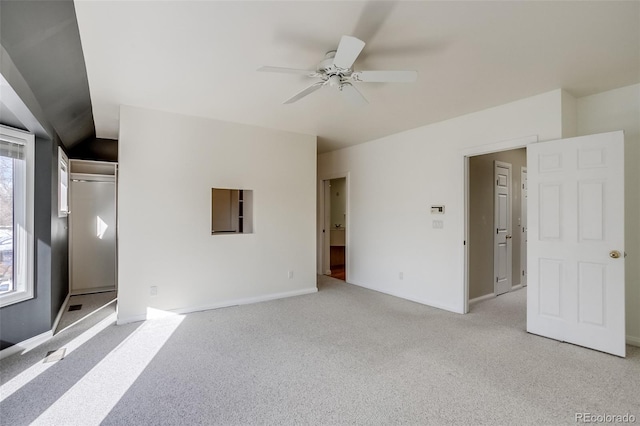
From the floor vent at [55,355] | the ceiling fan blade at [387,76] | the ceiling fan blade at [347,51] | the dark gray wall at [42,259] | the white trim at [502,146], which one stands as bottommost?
the floor vent at [55,355]

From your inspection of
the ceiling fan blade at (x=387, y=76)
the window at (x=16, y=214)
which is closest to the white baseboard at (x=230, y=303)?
the window at (x=16, y=214)

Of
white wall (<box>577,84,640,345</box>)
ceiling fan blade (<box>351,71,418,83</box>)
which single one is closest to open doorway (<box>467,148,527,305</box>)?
white wall (<box>577,84,640,345</box>)

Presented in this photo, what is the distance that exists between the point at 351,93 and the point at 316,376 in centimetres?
231

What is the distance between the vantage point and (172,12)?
6.36 ft

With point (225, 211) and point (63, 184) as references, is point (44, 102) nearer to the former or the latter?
point (63, 184)

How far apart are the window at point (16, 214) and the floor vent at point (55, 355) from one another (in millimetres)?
594

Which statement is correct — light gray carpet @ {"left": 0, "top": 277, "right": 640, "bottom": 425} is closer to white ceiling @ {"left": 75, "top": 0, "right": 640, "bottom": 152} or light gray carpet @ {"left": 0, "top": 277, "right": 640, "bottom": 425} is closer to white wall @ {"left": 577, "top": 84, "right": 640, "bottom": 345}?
white wall @ {"left": 577, "top": 84, "right": 640, "bottom": 345}

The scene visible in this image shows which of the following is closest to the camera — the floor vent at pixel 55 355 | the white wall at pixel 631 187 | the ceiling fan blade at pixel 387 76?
the ceiling fan blade at pixel 387 76

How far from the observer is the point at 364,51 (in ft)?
7.86

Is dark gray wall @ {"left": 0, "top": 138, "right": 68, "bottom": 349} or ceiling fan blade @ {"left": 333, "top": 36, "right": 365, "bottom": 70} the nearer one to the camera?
ceiling fan blade @ {"left": 333, "top": 36, "right": 365, "bottom": 70}

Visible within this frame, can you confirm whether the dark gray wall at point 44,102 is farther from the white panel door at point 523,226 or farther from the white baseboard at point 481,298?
the white panel door at point 523,226

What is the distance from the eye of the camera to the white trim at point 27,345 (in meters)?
2.75

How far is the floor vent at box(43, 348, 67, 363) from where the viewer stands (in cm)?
269

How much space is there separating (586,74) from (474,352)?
2.71m
